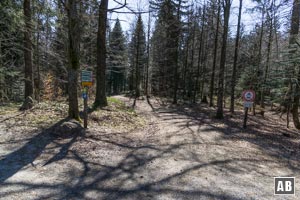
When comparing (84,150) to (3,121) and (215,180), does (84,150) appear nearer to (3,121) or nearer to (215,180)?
(215,180)

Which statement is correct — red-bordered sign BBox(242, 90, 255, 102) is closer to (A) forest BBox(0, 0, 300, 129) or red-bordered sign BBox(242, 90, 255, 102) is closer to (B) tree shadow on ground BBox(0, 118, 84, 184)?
(A) forest BBox(0, 0, 300, 129)

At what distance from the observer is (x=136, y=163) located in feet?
14.9

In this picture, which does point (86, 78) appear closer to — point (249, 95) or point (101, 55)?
point (101, 55)

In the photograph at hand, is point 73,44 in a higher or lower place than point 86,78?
higher

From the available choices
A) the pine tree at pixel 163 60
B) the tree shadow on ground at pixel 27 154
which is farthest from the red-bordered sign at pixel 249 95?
the pine tree at pixel 163 60

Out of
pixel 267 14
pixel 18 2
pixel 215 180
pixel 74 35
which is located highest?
pixel 267 14

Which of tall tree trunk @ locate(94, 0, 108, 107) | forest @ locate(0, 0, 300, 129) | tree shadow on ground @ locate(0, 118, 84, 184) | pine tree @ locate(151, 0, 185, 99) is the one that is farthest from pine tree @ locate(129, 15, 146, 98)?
tree shadow on ground @ locate(0, 118, 84, 184)

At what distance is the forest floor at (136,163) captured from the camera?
334cm

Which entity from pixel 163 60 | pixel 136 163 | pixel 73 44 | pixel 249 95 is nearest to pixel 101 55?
pixel 73 44

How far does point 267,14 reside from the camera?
14.2m

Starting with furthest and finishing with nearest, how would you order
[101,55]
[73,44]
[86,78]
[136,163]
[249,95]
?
[101,55]
[249,95]
[73,44]
[86,78]
[136,163]

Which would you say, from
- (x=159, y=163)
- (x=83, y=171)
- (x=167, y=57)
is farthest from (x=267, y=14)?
(x=83, y=171)

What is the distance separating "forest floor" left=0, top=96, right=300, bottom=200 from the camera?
3.34m

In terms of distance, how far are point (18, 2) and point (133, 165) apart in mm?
8505
